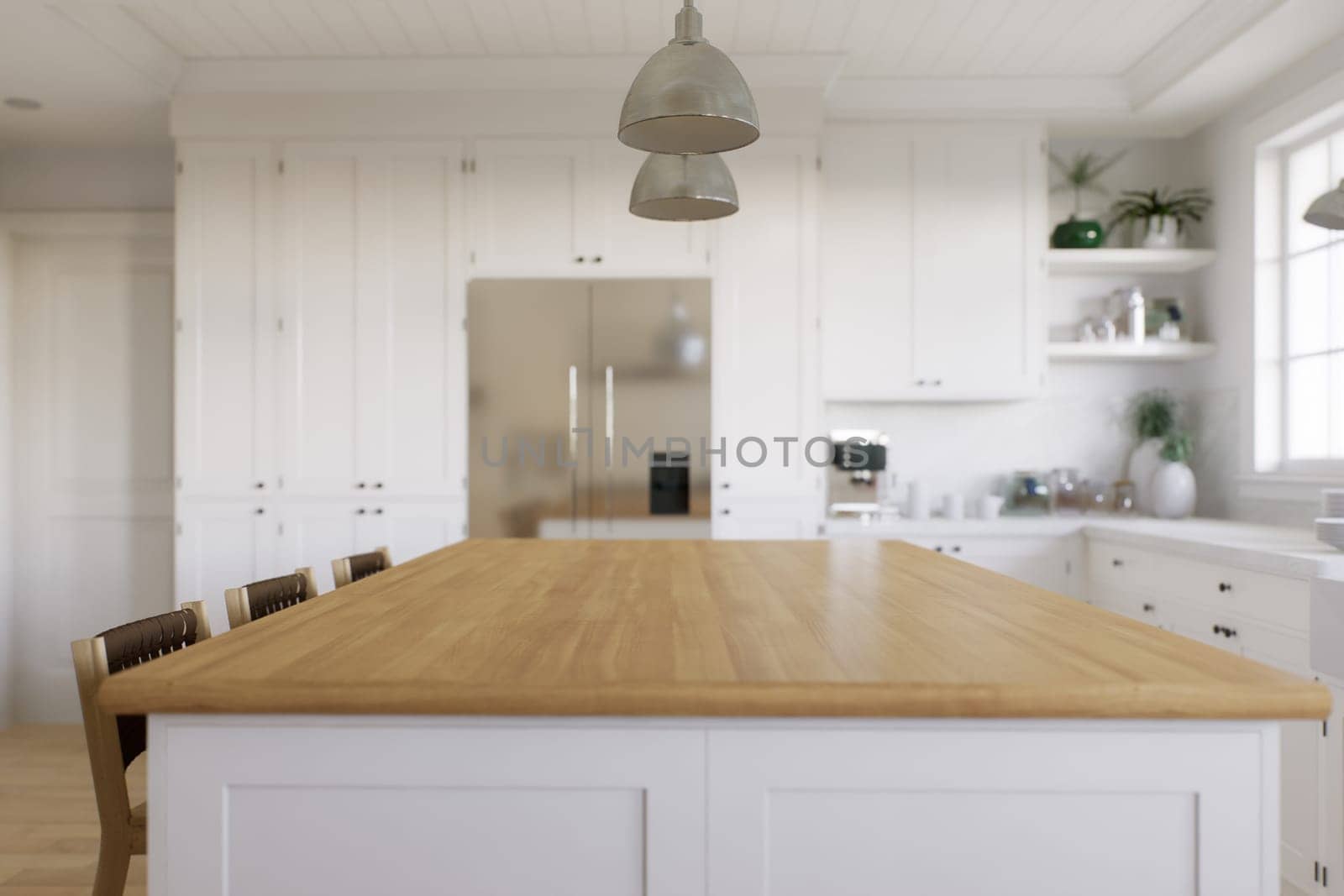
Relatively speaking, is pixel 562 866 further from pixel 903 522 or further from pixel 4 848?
pixel 903 522

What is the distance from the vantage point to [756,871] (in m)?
1.12

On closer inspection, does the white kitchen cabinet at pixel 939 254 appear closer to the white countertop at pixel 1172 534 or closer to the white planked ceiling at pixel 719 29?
the white planked ceiling at pixel 719 29

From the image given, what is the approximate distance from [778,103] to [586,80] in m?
0.84

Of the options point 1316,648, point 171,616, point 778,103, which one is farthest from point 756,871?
point 778,103

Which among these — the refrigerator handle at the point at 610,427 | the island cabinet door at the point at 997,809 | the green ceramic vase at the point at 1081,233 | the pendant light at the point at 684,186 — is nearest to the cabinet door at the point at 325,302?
the refrigerator handle at the point at 610,427

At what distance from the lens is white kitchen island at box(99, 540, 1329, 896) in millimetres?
1096

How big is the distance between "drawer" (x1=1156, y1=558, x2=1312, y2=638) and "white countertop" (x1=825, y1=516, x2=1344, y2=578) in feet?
0.12

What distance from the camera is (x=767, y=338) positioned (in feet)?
13.7

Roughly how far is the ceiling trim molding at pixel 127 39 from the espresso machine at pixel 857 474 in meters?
3.39

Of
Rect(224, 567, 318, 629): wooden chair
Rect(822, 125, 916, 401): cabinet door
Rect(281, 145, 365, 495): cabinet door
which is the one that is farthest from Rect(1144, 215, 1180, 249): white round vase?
Rect(224, 567, 318, 629): wooden chair

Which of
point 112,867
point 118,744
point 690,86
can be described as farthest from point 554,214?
point 112,867

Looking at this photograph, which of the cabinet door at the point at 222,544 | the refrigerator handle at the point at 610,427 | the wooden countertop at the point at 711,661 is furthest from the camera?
the cabinet door at the point at 222,544

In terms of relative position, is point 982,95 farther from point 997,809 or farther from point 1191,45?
point 997,809

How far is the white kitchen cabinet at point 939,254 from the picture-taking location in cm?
445
